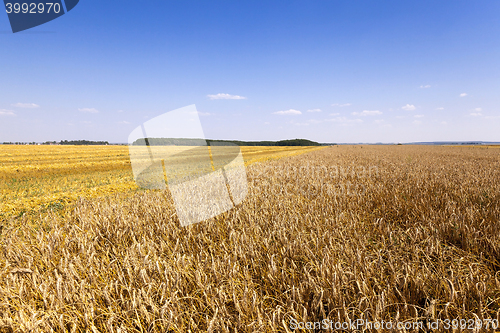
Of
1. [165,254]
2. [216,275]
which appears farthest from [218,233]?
[216,275]

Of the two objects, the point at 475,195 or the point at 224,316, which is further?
the point at 475,195

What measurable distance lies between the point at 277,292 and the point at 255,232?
1.16 metres

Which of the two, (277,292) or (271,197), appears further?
(271,197)

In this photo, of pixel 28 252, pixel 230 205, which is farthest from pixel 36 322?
pixel 230 205

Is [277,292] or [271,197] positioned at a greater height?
[271,197]

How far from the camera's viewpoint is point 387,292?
71.1 inches

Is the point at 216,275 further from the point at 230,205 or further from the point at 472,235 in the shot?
the point at 472,235

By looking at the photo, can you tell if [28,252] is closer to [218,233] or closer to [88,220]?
[88,220]

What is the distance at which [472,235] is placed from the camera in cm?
294

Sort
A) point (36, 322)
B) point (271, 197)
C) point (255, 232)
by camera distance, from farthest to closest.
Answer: point (271, 197), point (255, 232), point (36, 322)

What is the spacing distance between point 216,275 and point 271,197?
3.12m

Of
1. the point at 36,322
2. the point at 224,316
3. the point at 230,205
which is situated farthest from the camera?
the point at 230,205

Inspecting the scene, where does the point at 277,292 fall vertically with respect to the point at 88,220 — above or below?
below

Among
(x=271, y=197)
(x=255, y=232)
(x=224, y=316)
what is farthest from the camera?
(x=271, y=197)
